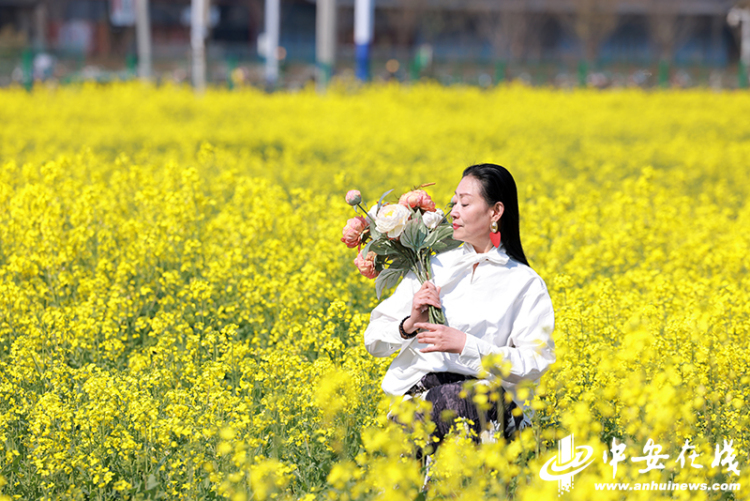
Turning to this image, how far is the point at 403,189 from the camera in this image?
8219mm

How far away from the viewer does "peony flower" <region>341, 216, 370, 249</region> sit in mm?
2869

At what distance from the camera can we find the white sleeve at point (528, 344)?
2641 millimetres

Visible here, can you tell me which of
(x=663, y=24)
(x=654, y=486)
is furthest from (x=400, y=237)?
(x=663, y=24)

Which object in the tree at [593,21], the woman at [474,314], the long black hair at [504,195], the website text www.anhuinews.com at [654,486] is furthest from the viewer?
the tree at [593,21]

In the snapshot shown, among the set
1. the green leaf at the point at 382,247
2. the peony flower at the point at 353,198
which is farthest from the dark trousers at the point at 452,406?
the peony flower at the point at 353,198

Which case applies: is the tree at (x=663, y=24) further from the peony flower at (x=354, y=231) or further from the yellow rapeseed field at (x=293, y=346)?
the peony flower at (x=354, y=231)

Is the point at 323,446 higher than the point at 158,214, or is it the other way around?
the point at 158,214

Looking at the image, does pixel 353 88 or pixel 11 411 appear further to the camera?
pixel 353 88

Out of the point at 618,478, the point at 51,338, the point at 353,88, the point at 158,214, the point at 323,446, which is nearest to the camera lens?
the point at 618,478

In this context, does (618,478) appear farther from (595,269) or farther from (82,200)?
(82,200)

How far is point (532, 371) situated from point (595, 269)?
2.92 meters

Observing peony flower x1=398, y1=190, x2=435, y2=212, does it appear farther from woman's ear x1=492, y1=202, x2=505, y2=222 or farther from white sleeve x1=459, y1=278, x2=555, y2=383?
white sleeve x1=459, y1=278, x2=555, y2=383

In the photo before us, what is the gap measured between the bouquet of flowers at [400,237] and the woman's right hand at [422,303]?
0.16ft

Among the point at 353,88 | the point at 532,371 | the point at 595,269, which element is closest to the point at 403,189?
the point at 595,269
